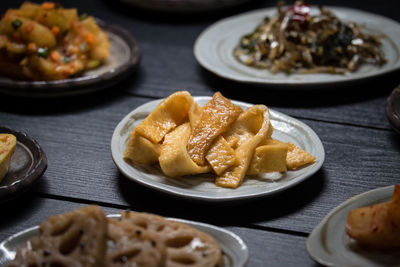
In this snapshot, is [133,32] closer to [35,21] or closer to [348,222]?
[35,21]

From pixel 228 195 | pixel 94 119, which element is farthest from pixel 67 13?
pixel 228 195

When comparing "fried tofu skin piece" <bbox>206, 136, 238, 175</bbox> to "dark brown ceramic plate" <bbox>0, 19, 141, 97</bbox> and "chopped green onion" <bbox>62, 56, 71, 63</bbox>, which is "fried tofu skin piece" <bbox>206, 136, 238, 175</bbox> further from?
"chopped green onion" <bbox>62, 56, 71, 63</bbox>

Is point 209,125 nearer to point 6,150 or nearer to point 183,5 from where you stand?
point 6,150

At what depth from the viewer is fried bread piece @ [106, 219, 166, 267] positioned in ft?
3.93

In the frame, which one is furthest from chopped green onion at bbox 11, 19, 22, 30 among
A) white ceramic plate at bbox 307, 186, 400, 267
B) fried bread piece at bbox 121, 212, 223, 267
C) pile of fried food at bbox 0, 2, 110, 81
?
white ceramic plate at bbox 307, 186, 400, 267

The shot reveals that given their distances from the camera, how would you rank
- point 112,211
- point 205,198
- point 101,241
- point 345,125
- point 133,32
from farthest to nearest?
point 133,32 → point 345,125 → point 112,211 → point 205,198 → point 101,241

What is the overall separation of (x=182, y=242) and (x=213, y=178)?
0.39 m

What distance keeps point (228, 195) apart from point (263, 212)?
155 millimetres

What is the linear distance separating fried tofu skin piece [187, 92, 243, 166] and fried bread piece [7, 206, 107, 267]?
0.47 metres

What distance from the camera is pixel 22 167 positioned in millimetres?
1703

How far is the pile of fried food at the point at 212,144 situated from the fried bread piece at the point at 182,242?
30 cm

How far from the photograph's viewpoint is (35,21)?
2375 mm

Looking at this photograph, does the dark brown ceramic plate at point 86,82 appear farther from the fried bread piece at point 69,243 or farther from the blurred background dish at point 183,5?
the fried bread piece at point 69,243

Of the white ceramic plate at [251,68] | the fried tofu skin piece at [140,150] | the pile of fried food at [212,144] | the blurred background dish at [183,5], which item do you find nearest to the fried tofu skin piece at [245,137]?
the pile of fried food at [212,144]
